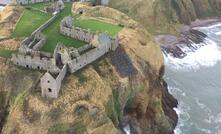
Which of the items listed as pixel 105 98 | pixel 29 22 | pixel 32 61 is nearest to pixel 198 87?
pixel 105 98

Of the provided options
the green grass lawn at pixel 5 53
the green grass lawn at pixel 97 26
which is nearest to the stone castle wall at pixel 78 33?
the green grass lawn at pixel 97 26

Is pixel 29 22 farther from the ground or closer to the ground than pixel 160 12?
farther from the ground

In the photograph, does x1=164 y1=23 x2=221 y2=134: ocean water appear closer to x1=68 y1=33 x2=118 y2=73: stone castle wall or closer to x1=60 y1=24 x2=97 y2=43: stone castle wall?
x1=68 y1=33 x2=118 y2=73: stone castle wall

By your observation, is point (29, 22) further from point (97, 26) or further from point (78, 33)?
point (78, 33)

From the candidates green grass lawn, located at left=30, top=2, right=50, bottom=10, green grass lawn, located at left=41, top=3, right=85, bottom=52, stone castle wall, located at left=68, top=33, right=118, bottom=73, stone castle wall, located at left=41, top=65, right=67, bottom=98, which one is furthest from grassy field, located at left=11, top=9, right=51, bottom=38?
stone castle wall, located at left=41, top=65, right=67, bottom=98

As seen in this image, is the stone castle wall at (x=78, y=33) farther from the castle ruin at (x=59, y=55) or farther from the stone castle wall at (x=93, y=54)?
the stone castle wall at (x=93, y=54)

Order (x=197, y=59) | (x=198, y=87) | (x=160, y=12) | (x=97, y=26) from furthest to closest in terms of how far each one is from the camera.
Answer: (x=160, y=12)
(x=197, y=59)
(x=198, y=87)
(x=97, y=26)
